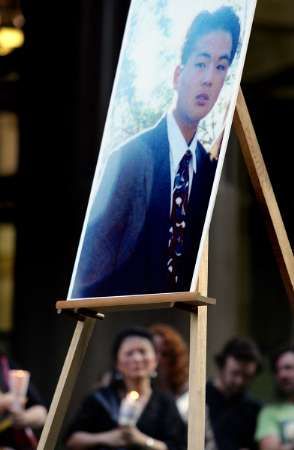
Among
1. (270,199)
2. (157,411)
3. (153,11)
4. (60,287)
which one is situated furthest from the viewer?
(60,287)

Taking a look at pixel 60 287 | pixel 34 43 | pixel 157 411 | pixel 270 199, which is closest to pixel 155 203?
pixel 270 199

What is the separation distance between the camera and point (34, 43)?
11.7m

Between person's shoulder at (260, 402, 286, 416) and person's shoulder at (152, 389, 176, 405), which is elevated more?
person's shoulder at (152, 389, 176, 405)

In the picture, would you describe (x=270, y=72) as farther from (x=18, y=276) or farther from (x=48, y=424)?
(x=48, y=424)

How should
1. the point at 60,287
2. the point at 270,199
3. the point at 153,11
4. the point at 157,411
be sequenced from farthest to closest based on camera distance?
the point at 60,287 < the point at 157,411 < the point at 153,11 < the point at 270,199

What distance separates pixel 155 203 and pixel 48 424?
93 centimetres

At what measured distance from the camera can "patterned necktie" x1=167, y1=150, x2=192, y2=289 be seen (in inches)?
206

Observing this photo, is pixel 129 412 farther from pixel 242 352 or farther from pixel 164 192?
pixel 164 192

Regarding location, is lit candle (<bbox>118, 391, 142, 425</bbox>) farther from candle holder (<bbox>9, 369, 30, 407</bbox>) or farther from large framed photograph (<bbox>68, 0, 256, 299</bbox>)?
large framed photograph (<bbox>68, 0, 256, 299</bbox>)

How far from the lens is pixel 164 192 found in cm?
544

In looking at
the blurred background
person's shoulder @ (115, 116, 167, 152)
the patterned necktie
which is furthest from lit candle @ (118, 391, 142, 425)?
the blurred background

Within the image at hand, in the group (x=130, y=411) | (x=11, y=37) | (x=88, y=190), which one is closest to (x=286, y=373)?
(x=130, y=411)

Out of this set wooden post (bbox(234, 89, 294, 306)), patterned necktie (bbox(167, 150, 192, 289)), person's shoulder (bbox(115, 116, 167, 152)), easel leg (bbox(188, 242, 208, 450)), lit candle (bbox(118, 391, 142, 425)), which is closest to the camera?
easel leg (bbox(188, 242, 208, 450))

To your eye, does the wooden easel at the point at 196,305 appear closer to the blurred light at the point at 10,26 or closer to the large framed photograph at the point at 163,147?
the large framed photograph at the point at 163,147
